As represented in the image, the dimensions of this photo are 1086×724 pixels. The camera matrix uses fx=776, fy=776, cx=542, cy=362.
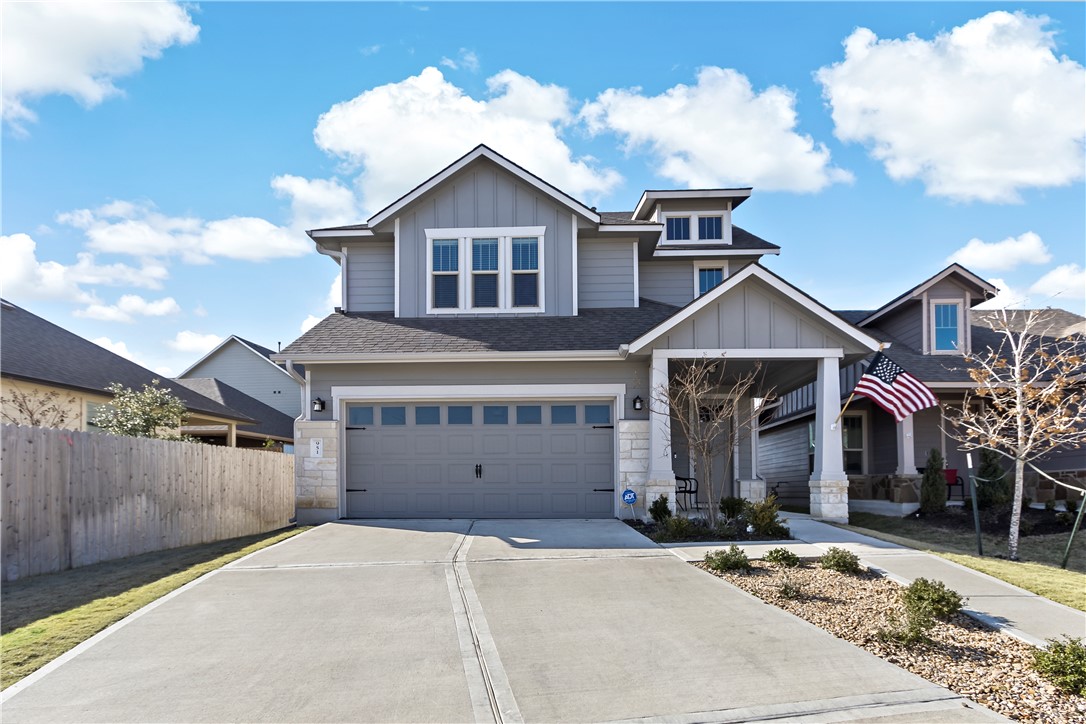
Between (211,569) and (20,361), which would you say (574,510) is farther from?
(20,361)

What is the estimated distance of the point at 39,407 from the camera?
15.4 metres

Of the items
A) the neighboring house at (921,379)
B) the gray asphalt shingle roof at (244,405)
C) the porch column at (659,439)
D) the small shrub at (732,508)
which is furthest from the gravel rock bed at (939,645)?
the gray asphalt shingle roof at (244,405)

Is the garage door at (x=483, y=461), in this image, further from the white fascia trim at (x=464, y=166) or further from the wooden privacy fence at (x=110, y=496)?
the white fascia trim at (x=464, y=166)

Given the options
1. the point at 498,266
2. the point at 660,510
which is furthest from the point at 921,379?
the point at 498,266

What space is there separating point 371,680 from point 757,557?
6295 mm

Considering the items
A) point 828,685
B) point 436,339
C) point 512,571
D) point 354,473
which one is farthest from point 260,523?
point 828,685

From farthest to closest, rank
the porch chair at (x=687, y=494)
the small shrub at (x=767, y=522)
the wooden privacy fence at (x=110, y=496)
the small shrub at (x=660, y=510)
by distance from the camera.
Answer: the porch chair at (x=687, y=494) < the small shrub at (x=660, y=510) < the small shrub at (x=767, y=522) < the wooden privacy fence at (x=110, y=496)

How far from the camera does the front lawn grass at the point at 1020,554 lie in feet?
29.6

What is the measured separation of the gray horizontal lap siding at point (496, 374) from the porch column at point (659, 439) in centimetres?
71

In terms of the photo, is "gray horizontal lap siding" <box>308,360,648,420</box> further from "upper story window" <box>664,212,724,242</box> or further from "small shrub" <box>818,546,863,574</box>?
"upper story window" <box>664,212,724,242</box>

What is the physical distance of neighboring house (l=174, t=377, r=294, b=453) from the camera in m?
24.8

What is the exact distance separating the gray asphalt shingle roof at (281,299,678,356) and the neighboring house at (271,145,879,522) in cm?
5

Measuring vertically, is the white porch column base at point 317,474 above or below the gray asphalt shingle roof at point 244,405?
below

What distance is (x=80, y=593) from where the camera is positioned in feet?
27.3
